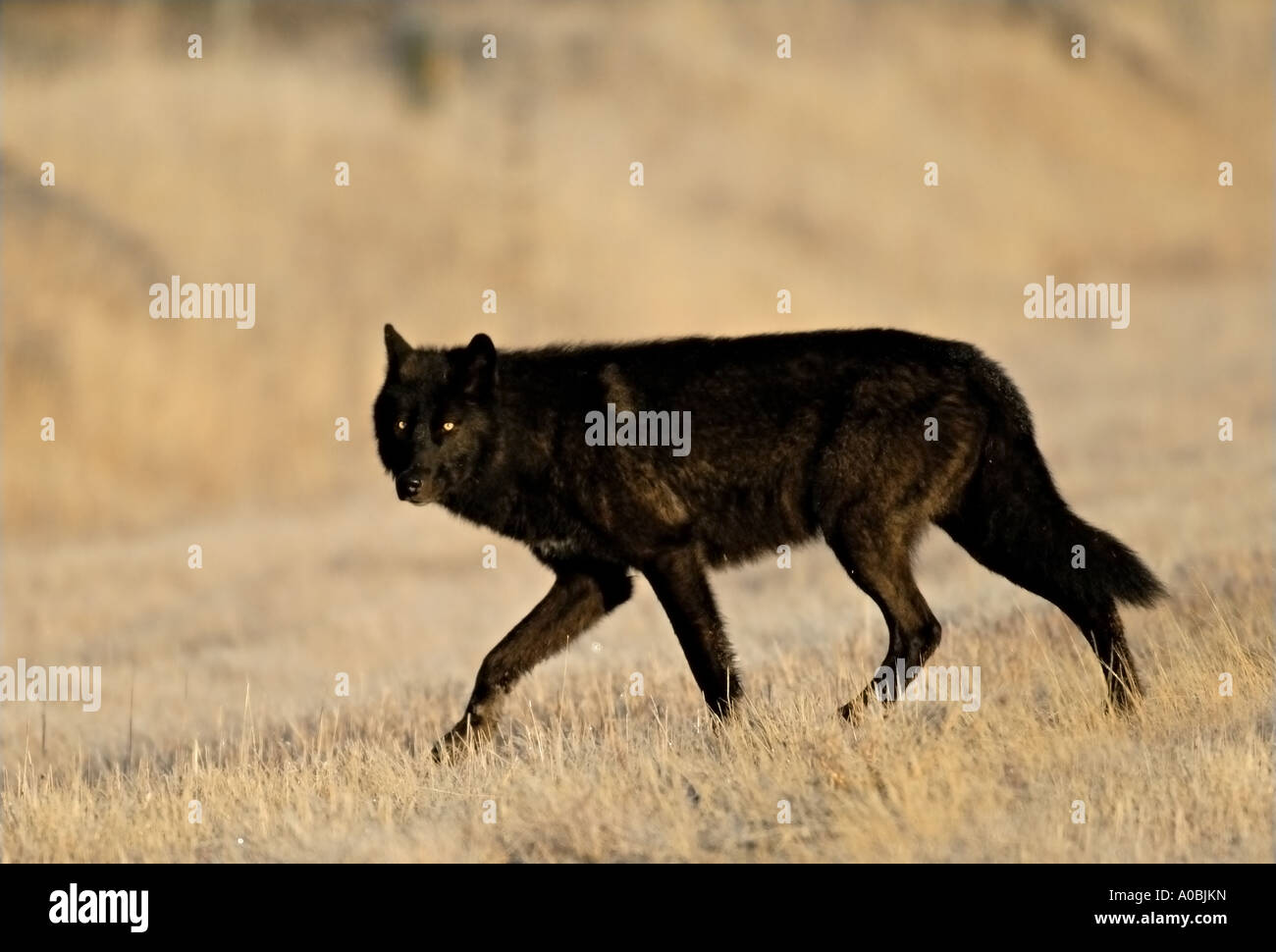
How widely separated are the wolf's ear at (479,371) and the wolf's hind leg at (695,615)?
119 cm

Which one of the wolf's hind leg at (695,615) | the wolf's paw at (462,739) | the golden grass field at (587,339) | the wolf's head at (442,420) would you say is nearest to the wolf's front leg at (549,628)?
the wolf's paw at (462,739)

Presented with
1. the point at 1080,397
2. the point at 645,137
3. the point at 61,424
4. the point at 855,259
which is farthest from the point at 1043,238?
the point at 61,424

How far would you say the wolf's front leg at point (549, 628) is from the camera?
792cm

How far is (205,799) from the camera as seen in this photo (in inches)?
285

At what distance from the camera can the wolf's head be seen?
7.72 meters

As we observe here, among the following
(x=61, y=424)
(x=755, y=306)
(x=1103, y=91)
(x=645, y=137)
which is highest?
(x=1103, y=91)

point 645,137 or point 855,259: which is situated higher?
point 645,137

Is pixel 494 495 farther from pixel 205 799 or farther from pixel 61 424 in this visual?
pixel 61 424

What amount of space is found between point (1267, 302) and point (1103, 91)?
13244 mm

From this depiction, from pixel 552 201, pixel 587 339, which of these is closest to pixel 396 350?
pixel 587 339

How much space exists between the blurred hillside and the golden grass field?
0.09 metres

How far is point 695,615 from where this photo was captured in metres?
7.48

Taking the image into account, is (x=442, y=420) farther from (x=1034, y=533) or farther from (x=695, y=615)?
(x=1034, y=533)

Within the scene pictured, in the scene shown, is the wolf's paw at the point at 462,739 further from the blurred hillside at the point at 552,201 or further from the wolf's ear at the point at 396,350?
the blurred hillside at the point at 552,201
